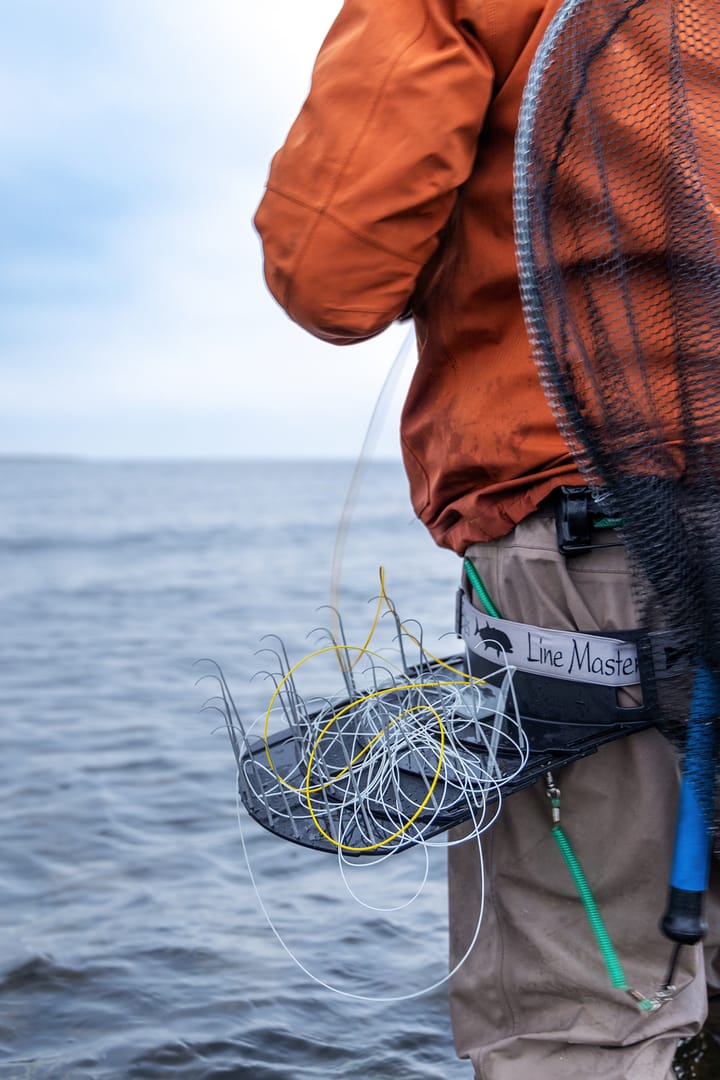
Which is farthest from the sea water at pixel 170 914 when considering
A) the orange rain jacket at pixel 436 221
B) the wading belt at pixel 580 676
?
the orange rain jacket at pixel 436 221

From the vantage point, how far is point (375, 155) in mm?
1760

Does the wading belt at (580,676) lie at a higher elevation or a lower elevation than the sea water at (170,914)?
higher

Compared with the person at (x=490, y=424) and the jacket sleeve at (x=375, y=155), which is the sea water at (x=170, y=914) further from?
the jacket sleeve at (x=375, y=155)

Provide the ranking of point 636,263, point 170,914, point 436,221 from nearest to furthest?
point 636,263 < point 436,221 < point 170,914

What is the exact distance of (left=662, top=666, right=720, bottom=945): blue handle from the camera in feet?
5.82

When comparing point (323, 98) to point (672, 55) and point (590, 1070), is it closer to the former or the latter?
point (672, 55)

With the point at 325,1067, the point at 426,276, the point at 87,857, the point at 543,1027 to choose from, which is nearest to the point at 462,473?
the point at 426,276

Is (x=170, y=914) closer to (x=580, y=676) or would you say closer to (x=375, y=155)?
(x=580, y=676)

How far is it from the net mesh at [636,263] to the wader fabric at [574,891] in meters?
0.20

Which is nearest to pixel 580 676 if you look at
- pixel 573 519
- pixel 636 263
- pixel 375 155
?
pixel 573 519

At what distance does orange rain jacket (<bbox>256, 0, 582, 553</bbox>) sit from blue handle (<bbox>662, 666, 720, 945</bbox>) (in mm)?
447

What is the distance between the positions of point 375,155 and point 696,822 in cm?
122

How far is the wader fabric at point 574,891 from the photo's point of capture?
1.96 meters

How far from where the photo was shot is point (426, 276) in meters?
2.06
